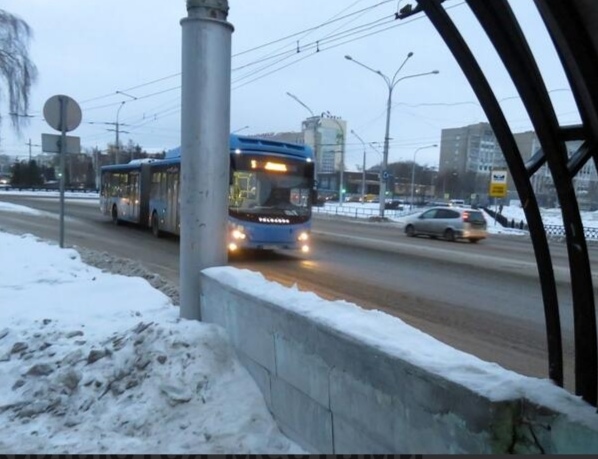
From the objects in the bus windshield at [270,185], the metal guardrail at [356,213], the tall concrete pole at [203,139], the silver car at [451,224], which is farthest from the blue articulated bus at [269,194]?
the metal guardrail at [356,213]

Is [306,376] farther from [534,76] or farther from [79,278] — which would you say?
[79,278]

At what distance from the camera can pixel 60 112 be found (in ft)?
34.0

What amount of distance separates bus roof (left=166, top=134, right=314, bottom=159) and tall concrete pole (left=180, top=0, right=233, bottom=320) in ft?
26.8

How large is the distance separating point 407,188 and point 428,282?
10804cm

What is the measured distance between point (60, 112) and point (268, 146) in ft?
16.5

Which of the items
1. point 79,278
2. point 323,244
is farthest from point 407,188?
point 79,278

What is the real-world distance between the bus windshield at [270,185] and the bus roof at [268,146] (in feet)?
0.74

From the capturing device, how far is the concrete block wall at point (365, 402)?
2305 millimetres

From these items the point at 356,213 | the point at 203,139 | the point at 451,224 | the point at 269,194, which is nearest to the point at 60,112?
the point at 269,194

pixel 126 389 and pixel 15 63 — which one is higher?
pixel 15 63

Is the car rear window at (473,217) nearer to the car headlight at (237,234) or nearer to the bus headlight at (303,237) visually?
the bus headlight at (303,237)

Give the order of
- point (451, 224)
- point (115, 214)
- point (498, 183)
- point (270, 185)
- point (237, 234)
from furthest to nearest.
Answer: point (498, 183)
point (115, 214)
point (451, 224)
point (270, 185)
point (237, 234)

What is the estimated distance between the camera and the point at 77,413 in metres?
3.91

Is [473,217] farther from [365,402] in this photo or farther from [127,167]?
[365,402]
